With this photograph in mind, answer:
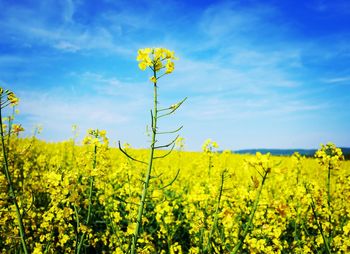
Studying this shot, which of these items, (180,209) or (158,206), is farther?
(180,209)

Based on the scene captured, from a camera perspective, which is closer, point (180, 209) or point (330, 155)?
point (330, 155)

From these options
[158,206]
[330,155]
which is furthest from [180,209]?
[330,155]

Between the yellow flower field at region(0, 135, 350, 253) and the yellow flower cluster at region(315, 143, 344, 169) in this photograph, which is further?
the yellow flower cluster at region(315, 143, 344, 169)

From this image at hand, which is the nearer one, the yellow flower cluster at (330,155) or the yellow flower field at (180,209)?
the yellow flower field at (180,209)

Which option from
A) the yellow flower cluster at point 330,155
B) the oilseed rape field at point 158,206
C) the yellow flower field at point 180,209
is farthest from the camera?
the yellow flower cluster at point 330,155

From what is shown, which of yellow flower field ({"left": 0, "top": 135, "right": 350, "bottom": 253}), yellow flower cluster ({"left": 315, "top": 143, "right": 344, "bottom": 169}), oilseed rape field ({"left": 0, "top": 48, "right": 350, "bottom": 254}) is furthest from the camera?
yellow flower cluster ({"left": 315, "top": 143, "right": 344, "bottom": 169})

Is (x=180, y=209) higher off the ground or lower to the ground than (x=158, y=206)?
lower

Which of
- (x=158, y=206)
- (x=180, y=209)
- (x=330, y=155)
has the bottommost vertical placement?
(x=180, y=209)

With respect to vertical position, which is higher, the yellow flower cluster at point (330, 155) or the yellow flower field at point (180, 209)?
the yellow flower cluster at point (330, 155)

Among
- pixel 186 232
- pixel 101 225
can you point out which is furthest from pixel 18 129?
pixel 186 232

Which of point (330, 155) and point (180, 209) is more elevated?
point (330, 155)

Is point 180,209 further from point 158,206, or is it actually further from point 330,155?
point 330,155

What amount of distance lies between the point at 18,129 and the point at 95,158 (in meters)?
0.86

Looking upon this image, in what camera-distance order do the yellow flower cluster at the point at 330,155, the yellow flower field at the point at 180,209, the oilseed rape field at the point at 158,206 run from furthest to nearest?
1. the yellow flower cluster at the point at 330,155
2. the yellow flower field at the point at 180,209
3. the oilseed rape field at the point at 158,206
